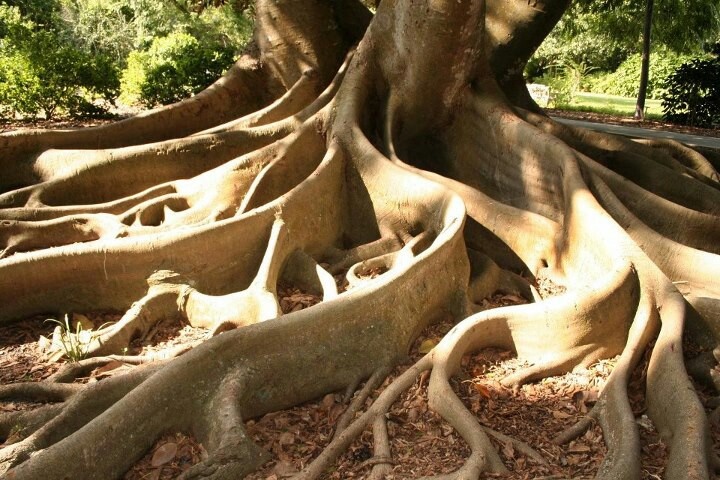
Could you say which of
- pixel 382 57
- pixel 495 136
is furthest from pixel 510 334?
pixel 382 57

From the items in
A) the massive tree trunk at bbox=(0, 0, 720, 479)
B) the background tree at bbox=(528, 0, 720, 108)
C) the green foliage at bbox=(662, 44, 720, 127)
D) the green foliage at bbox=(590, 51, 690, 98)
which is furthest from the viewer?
the green foliage at bbox=(590, 51, 690, 98)

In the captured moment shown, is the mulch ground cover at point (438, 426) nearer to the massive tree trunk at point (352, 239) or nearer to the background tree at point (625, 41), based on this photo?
the massive tree trunk at point (352, 239)

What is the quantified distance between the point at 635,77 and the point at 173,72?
82.1 ft

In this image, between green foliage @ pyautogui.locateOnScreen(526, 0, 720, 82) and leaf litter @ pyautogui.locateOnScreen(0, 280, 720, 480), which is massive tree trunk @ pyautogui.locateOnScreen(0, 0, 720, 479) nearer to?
leaf litter @ pyautogui.locateOnScreen(0, 280, 720, 480)

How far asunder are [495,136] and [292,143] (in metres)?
1.89

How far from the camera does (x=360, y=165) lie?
5.72 m

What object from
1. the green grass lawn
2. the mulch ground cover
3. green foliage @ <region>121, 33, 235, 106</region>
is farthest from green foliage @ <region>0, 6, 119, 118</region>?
the green grass lawn

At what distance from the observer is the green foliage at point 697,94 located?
54.5 ft

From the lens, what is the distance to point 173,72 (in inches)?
551

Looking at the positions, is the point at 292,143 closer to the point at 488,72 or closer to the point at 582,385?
the point at 488,72

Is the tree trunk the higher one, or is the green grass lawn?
the tree trunk

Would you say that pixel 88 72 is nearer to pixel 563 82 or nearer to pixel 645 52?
pixel 645 52

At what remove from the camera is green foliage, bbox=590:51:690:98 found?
27.8 metres

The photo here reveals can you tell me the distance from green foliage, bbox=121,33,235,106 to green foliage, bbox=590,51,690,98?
1964cm
